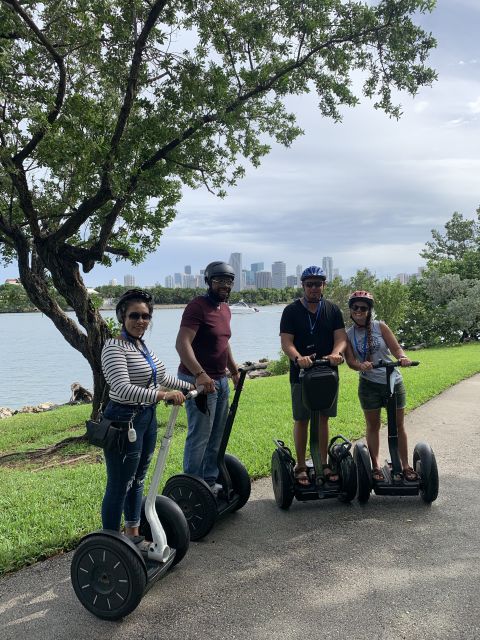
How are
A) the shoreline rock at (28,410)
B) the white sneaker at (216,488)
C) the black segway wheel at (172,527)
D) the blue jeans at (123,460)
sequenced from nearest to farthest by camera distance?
1. the blue jeans at (123,460)
2. the black segway wheel at (172,527)
3. the white sneaker at (216,488)
4. the shoreline rock at (28,410)

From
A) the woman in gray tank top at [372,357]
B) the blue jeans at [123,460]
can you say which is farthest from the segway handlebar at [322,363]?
the blue jeans at [123,460]

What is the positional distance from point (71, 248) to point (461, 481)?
21.8 feet

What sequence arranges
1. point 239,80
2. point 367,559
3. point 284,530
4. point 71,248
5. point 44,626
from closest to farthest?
1. point 44,626
2. point 367,559
3. point 284,530
4. point 239,80
5. point 71,248

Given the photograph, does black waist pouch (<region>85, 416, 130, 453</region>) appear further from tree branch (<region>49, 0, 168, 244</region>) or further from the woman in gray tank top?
tree branch (<region>49, 0, 168, 244</region>)

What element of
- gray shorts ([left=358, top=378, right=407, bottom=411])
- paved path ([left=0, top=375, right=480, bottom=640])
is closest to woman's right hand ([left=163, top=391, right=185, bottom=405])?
paved path ([left=0, top=375, right=480, bottom=640])

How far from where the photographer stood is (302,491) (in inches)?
173

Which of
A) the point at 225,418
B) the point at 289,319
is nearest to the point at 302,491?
the point at 225,418

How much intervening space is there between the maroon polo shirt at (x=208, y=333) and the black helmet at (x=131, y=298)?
79cm

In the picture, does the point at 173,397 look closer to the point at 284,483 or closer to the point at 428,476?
the point at 284,483

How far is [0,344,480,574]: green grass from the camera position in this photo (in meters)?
4.07

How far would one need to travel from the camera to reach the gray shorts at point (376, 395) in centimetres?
462

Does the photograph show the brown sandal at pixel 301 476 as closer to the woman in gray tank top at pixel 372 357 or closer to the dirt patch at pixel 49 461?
the woman in gray tank top at pixel 372 357

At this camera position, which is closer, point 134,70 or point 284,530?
point 284,530

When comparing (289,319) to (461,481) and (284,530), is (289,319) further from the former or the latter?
(461,481)
